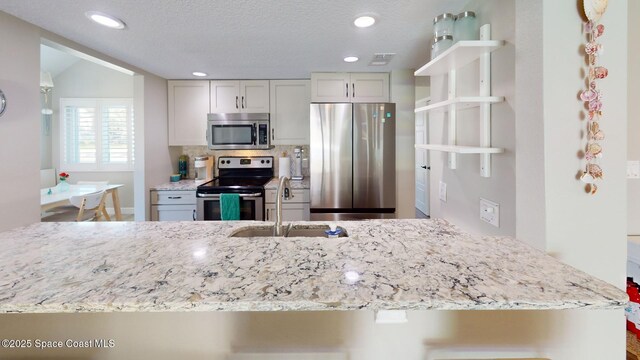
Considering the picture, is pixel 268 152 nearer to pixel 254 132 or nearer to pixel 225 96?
pixel 254 132

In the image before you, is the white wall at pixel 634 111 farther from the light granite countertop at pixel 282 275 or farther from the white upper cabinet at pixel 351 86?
the white upper cabinet at pixel 351 86

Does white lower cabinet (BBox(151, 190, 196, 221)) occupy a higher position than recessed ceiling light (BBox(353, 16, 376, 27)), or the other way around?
recessed ceiling light (BBox(353, 16, 376, 27))

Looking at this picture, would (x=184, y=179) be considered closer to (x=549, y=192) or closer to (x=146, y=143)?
(x=146, y=143)

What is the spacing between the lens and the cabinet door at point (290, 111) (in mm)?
3711

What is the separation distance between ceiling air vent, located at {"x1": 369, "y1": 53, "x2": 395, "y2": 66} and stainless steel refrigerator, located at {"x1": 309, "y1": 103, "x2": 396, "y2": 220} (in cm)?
42

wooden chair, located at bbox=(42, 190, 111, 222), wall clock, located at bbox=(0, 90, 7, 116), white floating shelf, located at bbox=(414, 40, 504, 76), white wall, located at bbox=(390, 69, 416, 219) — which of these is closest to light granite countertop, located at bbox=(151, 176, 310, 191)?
wooden chair, located at bbox=(42, 190, 111, 222)

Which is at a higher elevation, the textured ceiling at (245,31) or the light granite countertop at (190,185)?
the textured ceiling at (245,31)

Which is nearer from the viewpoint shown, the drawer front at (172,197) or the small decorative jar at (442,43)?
the small decorative jar at (442,43)

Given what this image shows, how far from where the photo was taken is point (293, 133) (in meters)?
3.76

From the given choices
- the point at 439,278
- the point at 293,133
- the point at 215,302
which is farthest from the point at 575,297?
the point at 293,133

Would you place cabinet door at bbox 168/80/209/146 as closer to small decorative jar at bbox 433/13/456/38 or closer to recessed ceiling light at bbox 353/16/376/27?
recessed ceiling light at bbox 353/16/376/27

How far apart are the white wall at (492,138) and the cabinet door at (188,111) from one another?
277cm

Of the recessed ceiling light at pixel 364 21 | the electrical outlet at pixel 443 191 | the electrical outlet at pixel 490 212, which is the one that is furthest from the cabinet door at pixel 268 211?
the electrical outlet at pixel 490 212

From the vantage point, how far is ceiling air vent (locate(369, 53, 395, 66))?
2.76 metres
